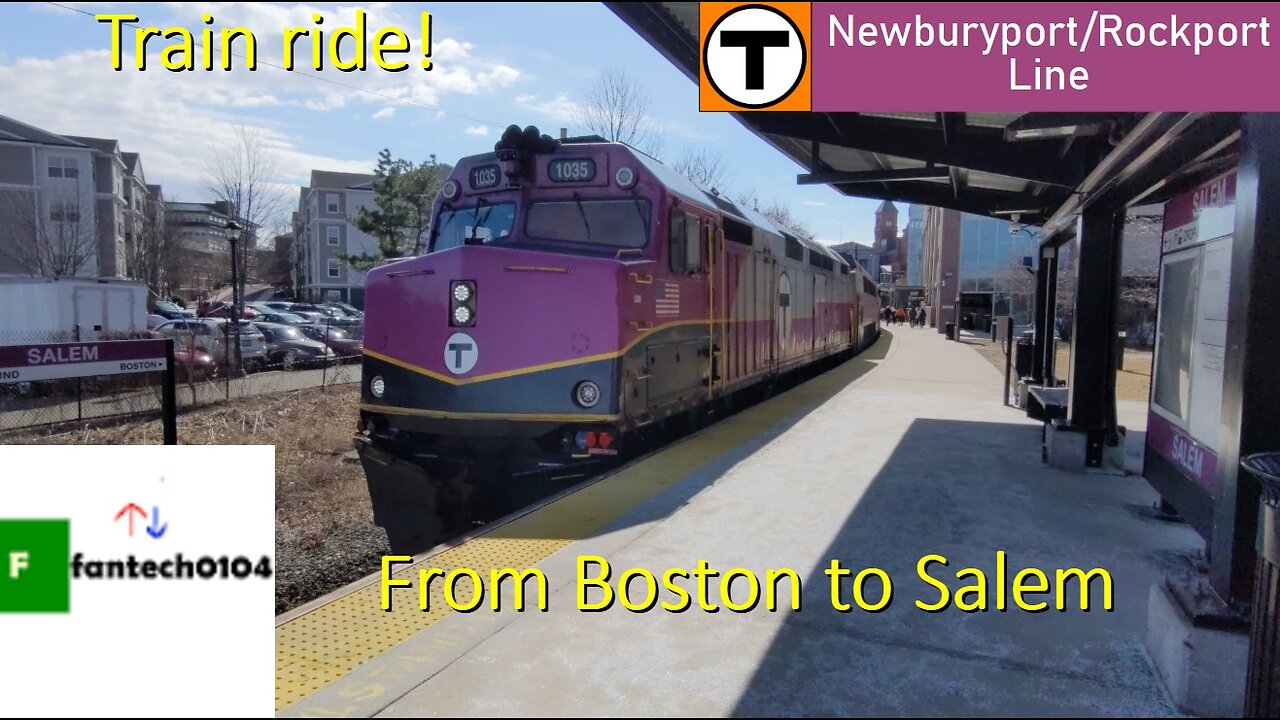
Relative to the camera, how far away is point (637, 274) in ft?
22.1

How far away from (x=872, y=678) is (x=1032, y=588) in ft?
5.45

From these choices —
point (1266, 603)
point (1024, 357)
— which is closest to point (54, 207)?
point (1024, 357)

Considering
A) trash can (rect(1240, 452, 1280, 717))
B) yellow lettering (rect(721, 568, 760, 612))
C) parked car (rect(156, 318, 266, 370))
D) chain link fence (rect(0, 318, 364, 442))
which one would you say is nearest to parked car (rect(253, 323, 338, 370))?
chain link fence (rect(0, 318, 364, 442))

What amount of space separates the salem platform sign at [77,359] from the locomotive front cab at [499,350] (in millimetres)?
1805

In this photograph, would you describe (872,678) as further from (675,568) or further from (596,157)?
(596,157)

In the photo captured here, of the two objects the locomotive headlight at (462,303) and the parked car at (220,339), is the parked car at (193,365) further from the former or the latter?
the locomotive headlight at (462,303)

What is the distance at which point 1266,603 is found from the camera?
276 centimetres

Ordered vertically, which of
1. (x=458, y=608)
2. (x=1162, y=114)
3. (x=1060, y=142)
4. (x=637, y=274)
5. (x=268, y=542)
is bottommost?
(x=458, y=608)

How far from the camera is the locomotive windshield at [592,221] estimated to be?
7.36 meters

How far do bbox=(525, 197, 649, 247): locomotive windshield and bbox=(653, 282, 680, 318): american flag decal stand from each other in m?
0.47

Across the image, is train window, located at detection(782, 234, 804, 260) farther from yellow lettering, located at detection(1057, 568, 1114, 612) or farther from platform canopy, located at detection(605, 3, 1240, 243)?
yellow lettering, located at detection(1057, 568, 1114, 612)

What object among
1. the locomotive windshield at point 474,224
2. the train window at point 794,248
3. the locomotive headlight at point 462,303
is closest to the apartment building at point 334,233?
the train window at point 794,248

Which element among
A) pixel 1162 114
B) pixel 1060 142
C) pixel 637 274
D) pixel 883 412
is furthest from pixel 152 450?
pixel 883 412

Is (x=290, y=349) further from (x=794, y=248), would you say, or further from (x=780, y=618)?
(x=780, y=618)
